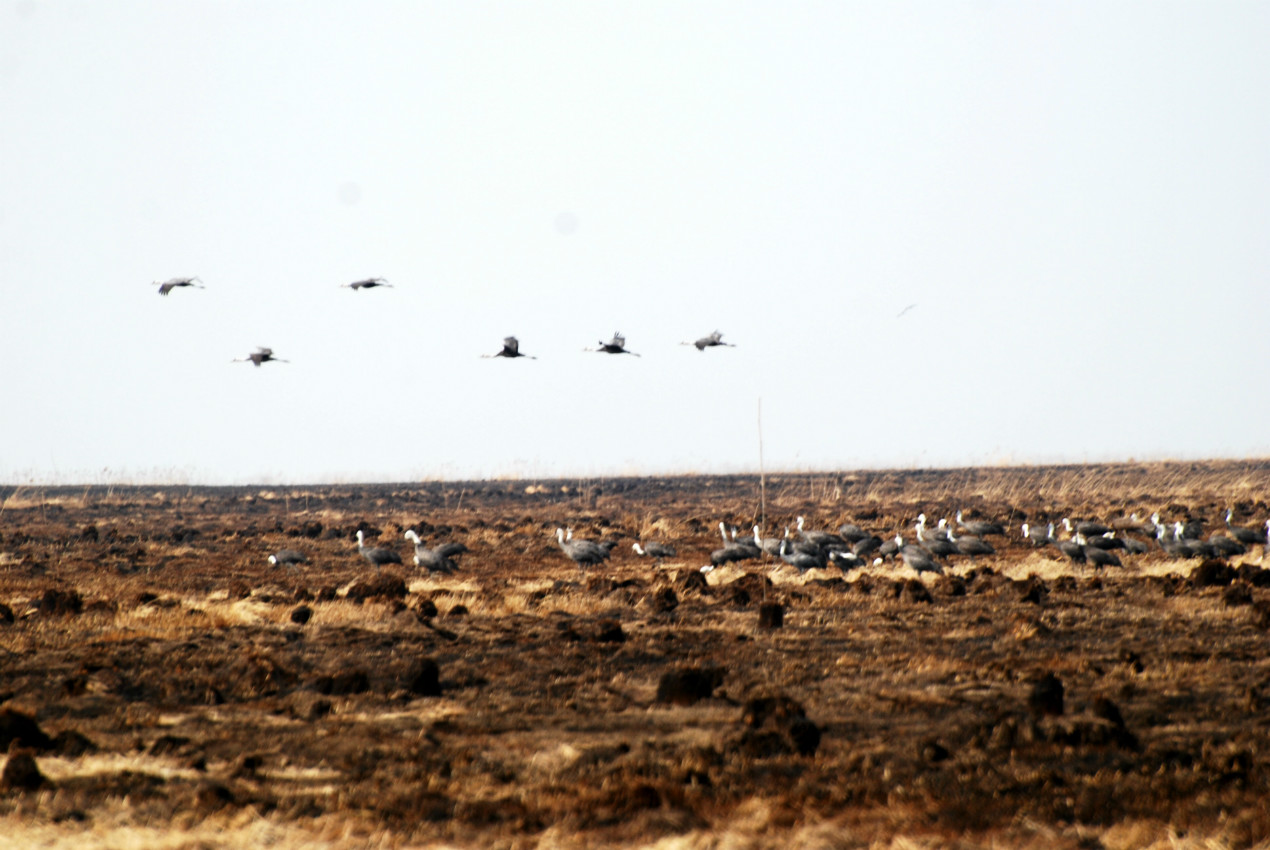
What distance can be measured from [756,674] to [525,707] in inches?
130

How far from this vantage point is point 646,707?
13.5 meters

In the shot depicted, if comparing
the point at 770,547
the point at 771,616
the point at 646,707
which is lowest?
the point at 646,707

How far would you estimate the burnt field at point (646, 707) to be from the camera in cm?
919

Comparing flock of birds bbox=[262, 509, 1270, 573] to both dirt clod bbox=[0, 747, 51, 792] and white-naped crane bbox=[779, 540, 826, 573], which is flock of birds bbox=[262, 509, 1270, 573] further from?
dirt clod bbox=[0, 747, 51, 792]

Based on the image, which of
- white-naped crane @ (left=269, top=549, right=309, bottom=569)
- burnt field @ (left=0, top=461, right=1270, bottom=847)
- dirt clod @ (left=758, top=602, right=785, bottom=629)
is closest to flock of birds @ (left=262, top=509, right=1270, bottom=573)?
white-naped crane @ (left=269, top=549, right=309, bottom=569)

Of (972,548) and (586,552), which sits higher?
(586,552)

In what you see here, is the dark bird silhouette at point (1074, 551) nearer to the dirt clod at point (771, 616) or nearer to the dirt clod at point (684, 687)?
the dirt clod at point (771, 616)

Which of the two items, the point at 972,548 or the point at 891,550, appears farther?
the point at 891,550

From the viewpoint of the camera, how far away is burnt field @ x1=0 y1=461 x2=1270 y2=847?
30.1 ft

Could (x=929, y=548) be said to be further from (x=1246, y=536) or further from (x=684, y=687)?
(x=684, y=687)

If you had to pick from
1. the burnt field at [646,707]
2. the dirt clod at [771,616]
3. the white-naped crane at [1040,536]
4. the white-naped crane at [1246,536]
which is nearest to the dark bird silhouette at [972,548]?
the burnt field at [646,707]

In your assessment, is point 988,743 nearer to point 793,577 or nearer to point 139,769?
point 139,769

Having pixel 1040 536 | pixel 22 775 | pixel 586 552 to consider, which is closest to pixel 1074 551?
pixel 1040 536

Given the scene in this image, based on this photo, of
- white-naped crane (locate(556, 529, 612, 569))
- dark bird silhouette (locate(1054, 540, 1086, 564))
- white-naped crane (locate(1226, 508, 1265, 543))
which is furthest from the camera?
white-naped crane (locate(1226, 508, 1265, 543))
